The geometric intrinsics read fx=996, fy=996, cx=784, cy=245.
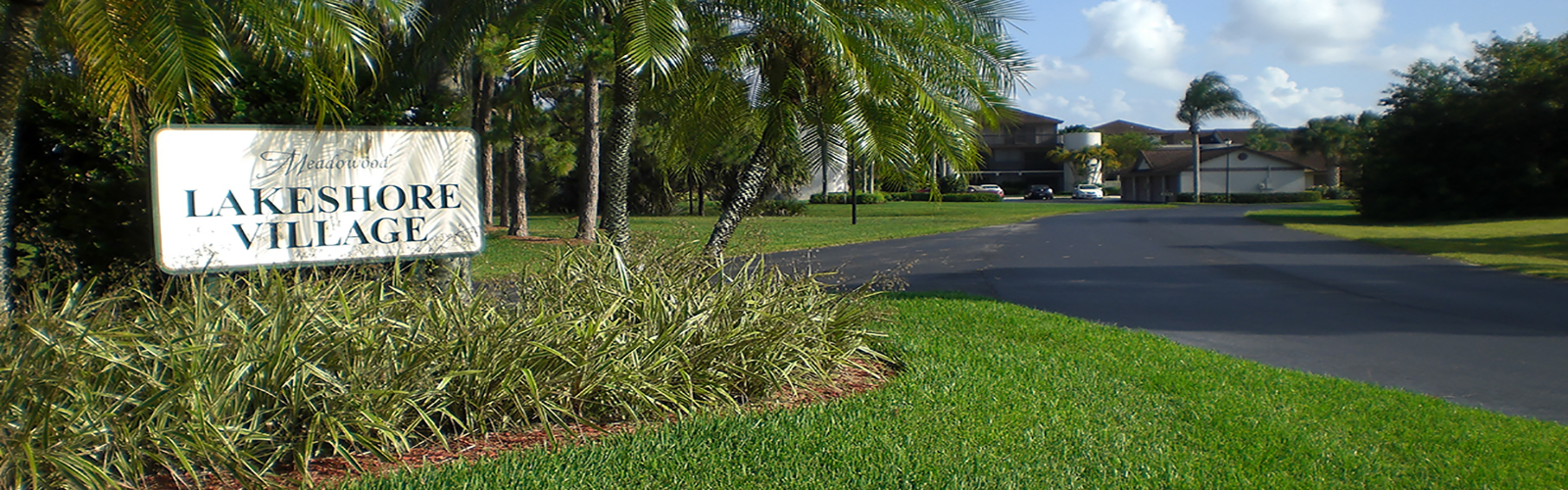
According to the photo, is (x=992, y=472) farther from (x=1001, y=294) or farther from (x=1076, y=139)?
(x=1076, y=139)

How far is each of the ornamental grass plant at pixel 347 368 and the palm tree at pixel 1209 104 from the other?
2389 inches

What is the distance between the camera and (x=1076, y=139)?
9094cm

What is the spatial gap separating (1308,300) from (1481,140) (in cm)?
2523

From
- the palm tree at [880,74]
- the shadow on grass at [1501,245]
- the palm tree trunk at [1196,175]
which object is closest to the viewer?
the palm tree at [880,74]

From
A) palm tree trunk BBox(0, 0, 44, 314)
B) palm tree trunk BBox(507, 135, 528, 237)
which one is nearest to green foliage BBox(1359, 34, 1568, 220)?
palm tree trunk BBox(507, 135, 528, 237)

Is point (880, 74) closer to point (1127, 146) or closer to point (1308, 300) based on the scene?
point (1308, 300)

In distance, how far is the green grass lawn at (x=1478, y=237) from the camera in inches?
632

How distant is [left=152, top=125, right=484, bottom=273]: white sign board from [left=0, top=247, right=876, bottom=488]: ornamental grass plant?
0.46 metres

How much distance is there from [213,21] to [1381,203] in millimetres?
33753

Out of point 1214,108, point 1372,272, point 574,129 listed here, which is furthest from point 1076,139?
point 1372,272

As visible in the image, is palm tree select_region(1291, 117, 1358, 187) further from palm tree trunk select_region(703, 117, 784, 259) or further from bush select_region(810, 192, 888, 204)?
palm tree trunk select_region(703, 117, 784, 259)

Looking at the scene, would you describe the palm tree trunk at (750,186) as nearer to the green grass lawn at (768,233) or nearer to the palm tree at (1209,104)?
the green grass lawn at (768,233)

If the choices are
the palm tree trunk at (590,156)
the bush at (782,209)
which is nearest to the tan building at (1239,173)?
the bush at (782,209)

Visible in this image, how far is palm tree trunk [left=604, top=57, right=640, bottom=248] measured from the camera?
807 cm
